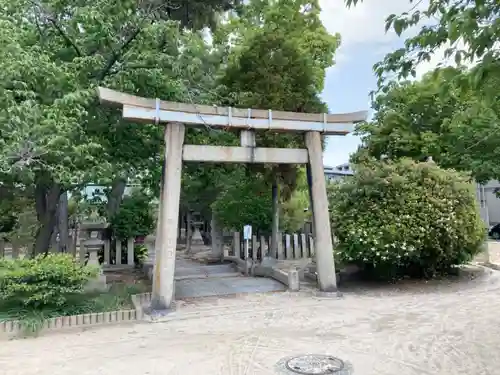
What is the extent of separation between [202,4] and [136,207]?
5.68 meters

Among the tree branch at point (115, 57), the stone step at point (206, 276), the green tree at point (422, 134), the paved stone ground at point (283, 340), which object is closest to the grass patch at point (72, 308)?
the paved stone ground at point (283, 340)

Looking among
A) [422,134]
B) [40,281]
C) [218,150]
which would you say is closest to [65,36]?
[218,150]

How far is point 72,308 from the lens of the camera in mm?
6320

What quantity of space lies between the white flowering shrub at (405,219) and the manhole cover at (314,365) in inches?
153

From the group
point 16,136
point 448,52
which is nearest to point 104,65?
point 16,136

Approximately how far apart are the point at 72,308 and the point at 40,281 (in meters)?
0.72

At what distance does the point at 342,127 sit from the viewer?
8.36 metres

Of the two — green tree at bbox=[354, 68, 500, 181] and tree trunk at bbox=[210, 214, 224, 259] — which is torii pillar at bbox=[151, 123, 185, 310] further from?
green tree at bbox=[354, 68, 500, 181]

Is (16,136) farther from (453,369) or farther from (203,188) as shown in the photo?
(203,188)

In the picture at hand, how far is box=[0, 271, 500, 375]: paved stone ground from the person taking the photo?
4.51 meters

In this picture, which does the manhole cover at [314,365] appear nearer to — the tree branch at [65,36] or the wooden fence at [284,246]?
the tree branch at [65,36]

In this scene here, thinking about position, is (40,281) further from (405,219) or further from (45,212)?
(405,219)

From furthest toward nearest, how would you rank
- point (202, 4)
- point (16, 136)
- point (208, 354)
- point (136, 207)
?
point (136, 207)
point (202, 4)
point (16, 136)
point (208, 354)

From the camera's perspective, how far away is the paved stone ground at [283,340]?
4512mm
